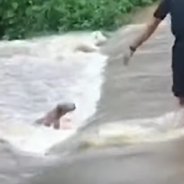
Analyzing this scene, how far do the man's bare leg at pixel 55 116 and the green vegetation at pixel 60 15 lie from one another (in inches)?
109

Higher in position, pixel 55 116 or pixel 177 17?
pixel 177 17

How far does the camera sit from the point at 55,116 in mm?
3896

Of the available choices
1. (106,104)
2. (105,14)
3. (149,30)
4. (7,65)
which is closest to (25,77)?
(7,65)

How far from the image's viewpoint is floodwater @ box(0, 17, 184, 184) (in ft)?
7.79

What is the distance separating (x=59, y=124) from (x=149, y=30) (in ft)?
3.54

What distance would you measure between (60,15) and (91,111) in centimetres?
269

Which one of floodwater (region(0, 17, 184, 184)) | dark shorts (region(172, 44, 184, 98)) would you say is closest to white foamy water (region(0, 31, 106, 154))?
floodwater (region(0, 17, 184, 184))

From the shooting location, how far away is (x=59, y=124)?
12.7ft

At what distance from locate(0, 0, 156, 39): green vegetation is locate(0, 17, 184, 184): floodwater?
0.24 m

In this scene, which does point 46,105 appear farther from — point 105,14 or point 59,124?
point 105,14

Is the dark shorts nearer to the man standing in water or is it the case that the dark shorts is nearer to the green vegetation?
the man standing in water

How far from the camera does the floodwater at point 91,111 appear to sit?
2373 millimetres

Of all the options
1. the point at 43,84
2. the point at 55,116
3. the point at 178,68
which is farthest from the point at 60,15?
the point at 178,68

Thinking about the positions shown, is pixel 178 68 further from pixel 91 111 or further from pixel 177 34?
pixel 91 111
